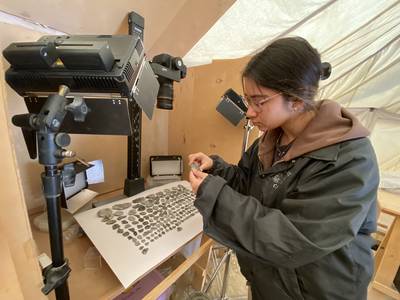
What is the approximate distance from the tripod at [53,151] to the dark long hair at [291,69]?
48cm

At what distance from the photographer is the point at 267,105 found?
59 cm

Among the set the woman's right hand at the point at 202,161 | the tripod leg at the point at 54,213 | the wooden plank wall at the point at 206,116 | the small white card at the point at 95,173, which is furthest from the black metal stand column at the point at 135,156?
the tripod leg at the point at 54,213

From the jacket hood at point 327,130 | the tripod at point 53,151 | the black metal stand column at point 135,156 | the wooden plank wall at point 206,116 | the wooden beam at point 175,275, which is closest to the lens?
the tripod at point 53,151

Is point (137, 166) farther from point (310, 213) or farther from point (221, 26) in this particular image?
point (221, 26)

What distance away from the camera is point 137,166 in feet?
3.34

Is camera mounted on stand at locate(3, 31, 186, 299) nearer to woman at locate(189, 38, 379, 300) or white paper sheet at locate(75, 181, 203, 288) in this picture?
white paper sheet at locate(75, 181, 203, 288)

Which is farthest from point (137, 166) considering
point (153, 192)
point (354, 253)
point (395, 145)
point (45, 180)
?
point (395, 145)

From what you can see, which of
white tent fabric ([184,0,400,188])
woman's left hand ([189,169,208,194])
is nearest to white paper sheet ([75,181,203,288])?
woman's left hand ([189,169,208,194])

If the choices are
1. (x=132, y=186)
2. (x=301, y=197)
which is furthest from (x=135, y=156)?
(x=301, y=197)

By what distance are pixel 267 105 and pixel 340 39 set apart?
4.28ft

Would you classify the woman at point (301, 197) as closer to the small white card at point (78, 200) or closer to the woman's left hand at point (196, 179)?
the woman's left hand at point (196, 179)

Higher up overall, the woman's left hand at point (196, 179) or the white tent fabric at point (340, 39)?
the white tent fabric at point (340, 39)

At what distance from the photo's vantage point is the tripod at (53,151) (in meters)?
0.35

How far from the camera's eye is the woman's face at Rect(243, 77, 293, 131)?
569mm
